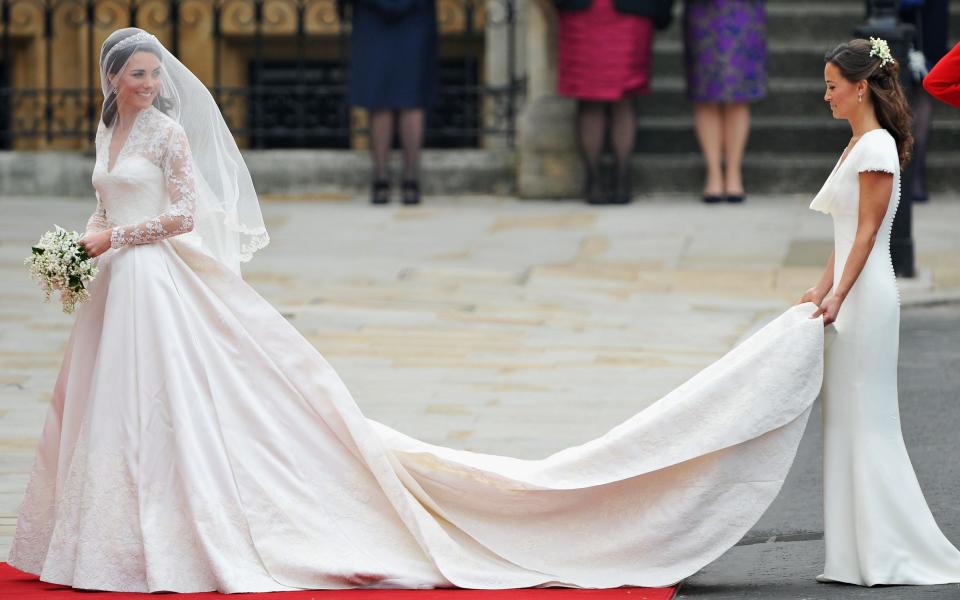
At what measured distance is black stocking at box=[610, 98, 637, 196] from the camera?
571 inches

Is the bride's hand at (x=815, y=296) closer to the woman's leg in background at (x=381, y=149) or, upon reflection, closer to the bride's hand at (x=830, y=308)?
the bride's hand at (x=830, y=308)

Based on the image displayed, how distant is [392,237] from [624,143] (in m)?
2.09

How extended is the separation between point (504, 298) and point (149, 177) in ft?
18.6

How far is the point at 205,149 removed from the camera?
6.57m

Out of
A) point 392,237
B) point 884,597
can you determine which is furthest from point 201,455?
point 392,237

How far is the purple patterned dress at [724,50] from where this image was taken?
47.1 ft

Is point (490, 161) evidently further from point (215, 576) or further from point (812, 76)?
point (215, 576)

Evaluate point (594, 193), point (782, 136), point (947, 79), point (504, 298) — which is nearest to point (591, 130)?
point (594, 193)

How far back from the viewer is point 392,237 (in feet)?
44.9

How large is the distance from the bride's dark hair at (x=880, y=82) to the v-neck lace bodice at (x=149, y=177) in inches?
84.0

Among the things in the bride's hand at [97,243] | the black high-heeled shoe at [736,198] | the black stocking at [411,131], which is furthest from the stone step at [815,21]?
the bride's hand at [97,243]

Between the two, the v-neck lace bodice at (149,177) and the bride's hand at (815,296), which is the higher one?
the v-neck lace bodice at (149,177)

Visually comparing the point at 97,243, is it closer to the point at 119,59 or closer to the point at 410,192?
the point at 119,59

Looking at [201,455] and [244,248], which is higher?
[244,248]
